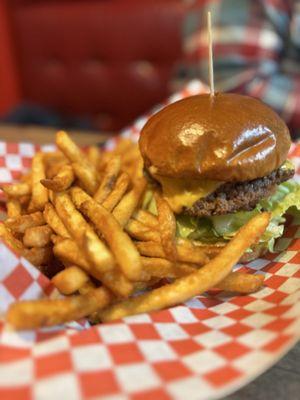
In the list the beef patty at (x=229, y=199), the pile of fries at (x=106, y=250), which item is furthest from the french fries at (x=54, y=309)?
the beef patty at (x=229, y=199)

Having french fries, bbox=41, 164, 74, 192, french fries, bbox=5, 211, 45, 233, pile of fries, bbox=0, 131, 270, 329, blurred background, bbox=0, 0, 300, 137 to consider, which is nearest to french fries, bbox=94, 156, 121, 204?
pile of fries, bbox=0, 131, 270, 329

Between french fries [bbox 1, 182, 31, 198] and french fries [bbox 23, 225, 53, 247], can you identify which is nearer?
french fries [bbox 23, 225, 53, 247]

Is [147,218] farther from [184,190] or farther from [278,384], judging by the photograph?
[278,384]

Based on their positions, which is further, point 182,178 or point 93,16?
point 93,16

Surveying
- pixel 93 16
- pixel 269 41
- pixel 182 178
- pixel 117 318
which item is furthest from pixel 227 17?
pixel 117 318

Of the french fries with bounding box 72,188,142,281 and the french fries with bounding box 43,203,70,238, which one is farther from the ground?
the french fries with bounding box 72,188,142,281

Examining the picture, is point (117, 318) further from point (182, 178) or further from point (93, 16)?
point (93, 16)

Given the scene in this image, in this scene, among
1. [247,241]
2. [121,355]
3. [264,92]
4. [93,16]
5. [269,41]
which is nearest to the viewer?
[121,355]

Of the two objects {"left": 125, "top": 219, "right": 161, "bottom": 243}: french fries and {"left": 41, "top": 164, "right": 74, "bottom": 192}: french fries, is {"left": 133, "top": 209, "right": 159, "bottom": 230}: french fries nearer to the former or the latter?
{"left": 125, "top": 219, "right": 161, "bottom": 243}: french fries

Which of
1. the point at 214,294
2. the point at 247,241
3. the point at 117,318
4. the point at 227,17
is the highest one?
the point at 227,17

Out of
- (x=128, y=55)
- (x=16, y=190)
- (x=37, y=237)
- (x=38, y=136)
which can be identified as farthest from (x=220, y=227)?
(x=128, y=55)
